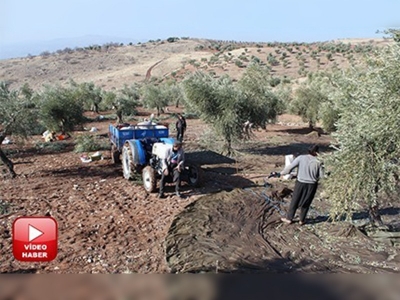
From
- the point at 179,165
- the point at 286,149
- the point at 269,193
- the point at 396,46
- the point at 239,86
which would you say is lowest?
the point at 286,149

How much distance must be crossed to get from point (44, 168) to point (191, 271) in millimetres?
8926

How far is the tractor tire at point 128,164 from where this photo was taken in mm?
10938

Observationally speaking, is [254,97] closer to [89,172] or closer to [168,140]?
[168,140]

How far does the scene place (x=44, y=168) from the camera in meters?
13.0

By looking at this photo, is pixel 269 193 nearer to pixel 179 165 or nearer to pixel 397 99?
pixel 179 165

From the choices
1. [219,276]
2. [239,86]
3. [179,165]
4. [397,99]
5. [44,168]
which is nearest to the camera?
[219,276]

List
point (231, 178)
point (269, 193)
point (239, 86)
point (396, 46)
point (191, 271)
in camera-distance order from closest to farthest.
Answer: point (191, 271) → point (396, 46) → point (269, 193) → point (231, 178) → point (239, 86)

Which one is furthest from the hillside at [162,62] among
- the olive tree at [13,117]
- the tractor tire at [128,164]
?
the olive tree at [13,117]

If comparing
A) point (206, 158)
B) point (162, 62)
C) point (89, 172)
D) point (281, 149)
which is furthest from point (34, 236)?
point (162, 62)

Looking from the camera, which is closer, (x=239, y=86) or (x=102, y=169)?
(x=102, y=169)

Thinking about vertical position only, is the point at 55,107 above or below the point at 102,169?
above

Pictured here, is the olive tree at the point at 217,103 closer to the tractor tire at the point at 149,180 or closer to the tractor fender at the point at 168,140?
the tractor fender at the point at 168,140

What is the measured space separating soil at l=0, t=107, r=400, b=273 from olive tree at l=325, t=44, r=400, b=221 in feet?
3.24

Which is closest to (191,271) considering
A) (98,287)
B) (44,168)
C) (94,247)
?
(94,247)
